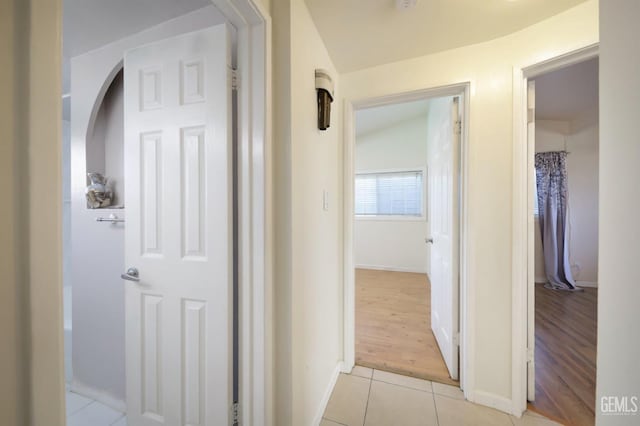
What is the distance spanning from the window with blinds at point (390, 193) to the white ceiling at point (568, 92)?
6.29 feet

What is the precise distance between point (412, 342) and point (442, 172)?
5.09 feet

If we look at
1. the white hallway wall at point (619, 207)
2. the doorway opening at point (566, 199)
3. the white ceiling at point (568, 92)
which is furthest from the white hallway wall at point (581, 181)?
the white hallway wall at point (619, 207)

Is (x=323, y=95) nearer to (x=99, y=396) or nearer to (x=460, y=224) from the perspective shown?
(x=460, y=224)

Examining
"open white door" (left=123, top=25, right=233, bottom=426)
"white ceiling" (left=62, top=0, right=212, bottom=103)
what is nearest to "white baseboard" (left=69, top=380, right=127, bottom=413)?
"open white door" (left=123, top=25, right=233, bottom=426)

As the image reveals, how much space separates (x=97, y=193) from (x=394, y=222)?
4.37 meters

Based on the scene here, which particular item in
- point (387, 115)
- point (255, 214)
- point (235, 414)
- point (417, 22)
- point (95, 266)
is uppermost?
point (387, 115)

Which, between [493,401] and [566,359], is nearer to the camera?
[493,401]

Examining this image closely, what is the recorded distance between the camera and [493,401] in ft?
4.62

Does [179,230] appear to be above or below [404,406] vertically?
above

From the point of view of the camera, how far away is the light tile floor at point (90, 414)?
51.9 inches

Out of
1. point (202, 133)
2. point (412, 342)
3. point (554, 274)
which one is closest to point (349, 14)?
point (202, 133)

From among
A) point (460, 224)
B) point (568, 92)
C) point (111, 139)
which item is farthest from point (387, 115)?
point (111, 139)

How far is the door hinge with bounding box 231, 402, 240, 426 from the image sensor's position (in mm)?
1027

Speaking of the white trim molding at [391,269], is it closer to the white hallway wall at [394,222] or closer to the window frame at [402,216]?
the white hallway wall at [394,222]
